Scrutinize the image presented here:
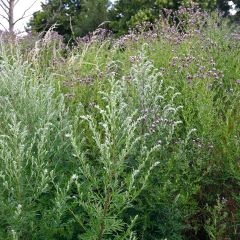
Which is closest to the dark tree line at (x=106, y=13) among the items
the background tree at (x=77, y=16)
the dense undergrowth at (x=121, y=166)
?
the background tree at (x=77, y=16)

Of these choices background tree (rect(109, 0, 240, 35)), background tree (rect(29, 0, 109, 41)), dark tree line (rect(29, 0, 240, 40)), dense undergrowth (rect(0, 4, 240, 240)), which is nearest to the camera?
dense undergrowth (rect(0, 4, 240, 240))

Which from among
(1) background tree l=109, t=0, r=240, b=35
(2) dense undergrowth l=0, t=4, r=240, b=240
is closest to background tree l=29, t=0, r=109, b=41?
(1) background tree l=109, t=0, r=240, b=35

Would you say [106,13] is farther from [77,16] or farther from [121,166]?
[121,166]

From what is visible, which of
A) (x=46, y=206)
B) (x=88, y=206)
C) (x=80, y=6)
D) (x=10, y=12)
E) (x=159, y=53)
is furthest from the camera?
(x=80, y=6)

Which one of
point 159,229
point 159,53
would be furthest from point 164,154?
point 159,53

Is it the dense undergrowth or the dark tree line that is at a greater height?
the dark tree line

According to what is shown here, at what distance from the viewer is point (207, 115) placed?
3250 millimetres

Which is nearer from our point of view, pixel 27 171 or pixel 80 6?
pixel 27 171

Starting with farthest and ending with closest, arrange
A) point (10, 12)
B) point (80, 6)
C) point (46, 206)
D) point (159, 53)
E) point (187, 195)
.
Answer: point (80, 6) → point (10, 12) → point (159, 53) → point (187, 195) → point (46, 206)

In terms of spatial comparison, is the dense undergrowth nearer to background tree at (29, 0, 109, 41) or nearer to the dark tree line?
the dark tree line

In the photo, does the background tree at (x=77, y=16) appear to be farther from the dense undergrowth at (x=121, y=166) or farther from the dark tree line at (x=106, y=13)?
the dense undergrowth at (x=121, y=166)

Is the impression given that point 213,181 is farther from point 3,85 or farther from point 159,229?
point 3,85

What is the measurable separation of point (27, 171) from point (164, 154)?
0.89 meters

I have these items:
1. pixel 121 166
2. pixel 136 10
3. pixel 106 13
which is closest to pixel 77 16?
pixel 106 13
